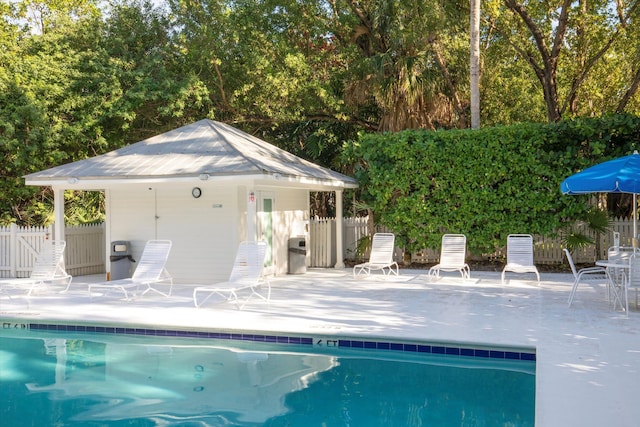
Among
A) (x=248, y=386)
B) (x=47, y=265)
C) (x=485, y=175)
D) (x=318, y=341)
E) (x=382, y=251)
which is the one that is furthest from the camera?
(x=485, y=175)

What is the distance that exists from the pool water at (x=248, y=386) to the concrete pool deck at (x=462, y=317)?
36 centimetres

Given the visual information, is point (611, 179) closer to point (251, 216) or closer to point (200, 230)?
point (251, 216)

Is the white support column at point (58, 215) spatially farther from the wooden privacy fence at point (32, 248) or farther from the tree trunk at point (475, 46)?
the tree trunk at point (475, 46)

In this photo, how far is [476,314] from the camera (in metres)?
9.66

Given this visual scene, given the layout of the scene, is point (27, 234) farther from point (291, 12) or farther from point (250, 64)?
point (291, 12)

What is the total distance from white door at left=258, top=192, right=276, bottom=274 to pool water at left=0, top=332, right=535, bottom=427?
19.3 ft

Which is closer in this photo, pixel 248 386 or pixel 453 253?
pixel 248 386

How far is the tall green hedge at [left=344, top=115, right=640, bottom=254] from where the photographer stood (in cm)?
1492

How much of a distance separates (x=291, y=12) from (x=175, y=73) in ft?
14.5

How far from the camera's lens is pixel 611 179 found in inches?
393

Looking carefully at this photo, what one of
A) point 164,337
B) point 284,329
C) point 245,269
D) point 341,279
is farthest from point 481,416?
point 341,279

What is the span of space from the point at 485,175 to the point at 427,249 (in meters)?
3.07

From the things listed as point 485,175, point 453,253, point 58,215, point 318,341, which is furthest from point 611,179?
point 58,215

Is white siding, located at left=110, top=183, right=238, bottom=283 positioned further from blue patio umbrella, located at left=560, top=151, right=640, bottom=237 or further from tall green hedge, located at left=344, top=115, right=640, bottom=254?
blue patio umbrella, located at left=560, top=151, right=640, bottom=237
